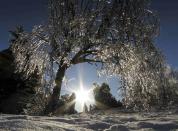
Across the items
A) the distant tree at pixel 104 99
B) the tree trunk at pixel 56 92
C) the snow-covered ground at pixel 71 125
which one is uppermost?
the distant tree at pixel 104 99

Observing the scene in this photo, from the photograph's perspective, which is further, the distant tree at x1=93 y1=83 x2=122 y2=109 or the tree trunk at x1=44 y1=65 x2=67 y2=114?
the distant tree at x1=93 y1=83 x2=122 y2=109

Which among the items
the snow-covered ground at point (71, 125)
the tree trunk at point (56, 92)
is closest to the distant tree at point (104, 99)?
the tree trunk at point (56, 92)

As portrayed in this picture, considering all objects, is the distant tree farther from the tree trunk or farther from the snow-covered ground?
the snow-covered ground

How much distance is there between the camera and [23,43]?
40.4ft

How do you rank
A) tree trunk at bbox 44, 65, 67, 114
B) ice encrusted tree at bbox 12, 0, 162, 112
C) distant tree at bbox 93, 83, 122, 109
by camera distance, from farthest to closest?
distant tree at bbox 93, 83, 122, 109
tree trunk at bbox 44, 65, 67, 114
ice encrusted tree at bbox 12, 0, 162, 112

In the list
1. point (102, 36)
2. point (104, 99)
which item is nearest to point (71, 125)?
point (102, 36)

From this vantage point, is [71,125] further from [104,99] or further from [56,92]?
[104,99]

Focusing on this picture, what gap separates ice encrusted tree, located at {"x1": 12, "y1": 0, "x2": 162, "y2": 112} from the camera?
10414 millimetres

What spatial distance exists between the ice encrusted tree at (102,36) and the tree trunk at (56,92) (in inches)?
2.1

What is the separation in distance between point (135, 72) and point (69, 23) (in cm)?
251

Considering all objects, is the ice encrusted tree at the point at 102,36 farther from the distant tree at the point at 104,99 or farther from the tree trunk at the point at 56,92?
Result: the distant tree at the point at 104,99

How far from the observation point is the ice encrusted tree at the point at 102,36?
10414 mm

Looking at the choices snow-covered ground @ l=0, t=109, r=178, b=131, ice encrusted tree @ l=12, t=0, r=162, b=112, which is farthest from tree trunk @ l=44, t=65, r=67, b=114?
snow-covered ground @ l=0, t=109, r=178, b=131

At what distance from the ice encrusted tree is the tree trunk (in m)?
0.05
